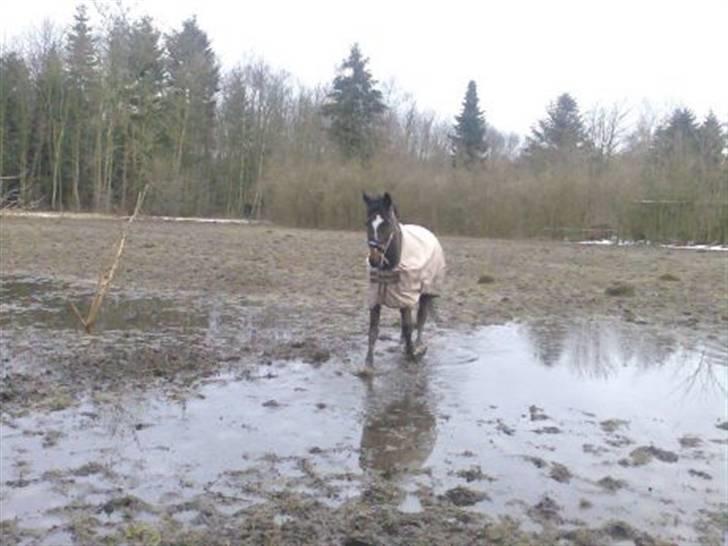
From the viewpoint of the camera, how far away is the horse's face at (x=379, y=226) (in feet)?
25.7

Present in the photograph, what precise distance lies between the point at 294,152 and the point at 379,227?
3929 centimetres

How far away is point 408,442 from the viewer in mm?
5770

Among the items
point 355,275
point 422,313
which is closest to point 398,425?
point 422,313

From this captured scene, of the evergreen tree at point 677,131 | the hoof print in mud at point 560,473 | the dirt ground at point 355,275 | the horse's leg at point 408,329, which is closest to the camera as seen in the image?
the hoof print in mud at point 560,473

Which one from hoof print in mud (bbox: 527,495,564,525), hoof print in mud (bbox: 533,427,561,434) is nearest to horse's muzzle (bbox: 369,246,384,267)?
hoof print in mud (bbox: 533,427,561,434)

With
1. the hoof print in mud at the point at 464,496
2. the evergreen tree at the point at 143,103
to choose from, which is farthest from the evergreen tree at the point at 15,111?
the hoof print in mud at the point at 464,496

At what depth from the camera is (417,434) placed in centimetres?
598

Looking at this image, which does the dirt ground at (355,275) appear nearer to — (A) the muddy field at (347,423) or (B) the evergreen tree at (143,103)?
(A) the muddy field at (347,423)

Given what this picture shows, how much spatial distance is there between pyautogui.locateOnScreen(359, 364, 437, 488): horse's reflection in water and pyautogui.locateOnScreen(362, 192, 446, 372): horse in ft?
1.72

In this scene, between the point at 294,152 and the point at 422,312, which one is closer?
the point at 422,312

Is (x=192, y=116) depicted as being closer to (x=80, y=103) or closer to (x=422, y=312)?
(x=80, y=103)

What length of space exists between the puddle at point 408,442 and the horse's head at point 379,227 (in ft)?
4.07

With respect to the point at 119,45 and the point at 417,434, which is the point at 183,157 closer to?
the point at 119,45

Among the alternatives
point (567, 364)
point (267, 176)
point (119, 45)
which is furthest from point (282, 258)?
point (119, 45)
